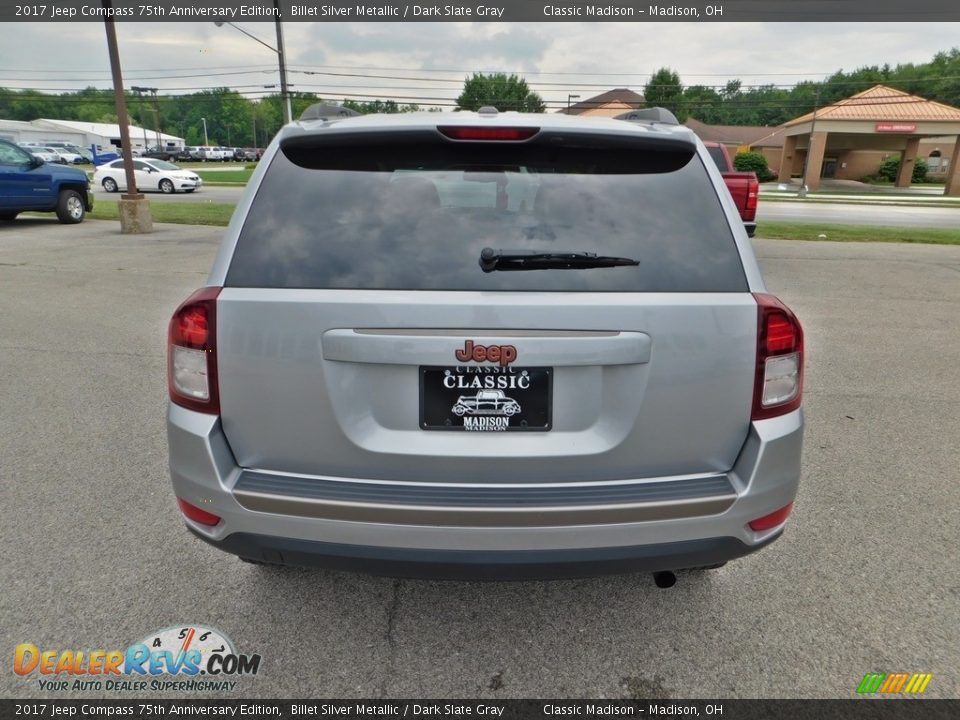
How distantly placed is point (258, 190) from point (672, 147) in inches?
56.0

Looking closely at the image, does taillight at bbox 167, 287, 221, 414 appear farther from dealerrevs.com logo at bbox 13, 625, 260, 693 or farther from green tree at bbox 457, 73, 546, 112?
green tree at bbox 457, 73, 546, 112

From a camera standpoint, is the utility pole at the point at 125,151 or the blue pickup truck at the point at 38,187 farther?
the blue pickup truck at the point at 38,187

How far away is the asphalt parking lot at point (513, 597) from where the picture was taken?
222 centimetres

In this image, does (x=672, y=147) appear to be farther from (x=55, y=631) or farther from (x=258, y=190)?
(x=55, y=631)

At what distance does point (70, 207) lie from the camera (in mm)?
16094

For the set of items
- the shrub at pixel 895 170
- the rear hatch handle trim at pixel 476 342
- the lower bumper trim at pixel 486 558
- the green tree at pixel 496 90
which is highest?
the green tree at pixel 496 90

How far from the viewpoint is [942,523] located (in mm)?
3176

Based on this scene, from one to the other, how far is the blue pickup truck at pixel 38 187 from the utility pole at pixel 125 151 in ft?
6.76

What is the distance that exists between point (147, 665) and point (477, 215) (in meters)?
1.97

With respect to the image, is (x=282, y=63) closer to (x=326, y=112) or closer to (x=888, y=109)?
(x=326, y=112)

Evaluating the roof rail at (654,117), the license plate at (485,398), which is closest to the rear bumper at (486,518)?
the license plate at (485,398)

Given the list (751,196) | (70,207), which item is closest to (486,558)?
(751,196)

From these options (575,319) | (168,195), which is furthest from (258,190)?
(168,195)
